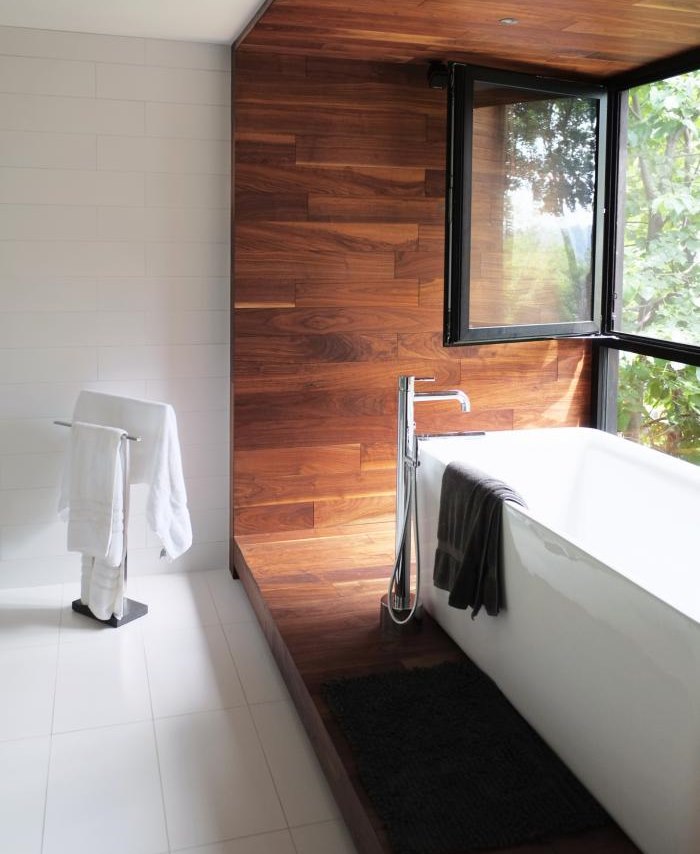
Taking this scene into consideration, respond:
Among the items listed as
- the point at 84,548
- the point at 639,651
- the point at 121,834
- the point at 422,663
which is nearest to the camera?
the point at 639,651

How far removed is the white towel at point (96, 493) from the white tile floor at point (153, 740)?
1.22 ft

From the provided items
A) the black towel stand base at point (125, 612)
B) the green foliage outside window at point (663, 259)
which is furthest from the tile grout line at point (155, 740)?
the green foliage outside window at point (663, 259)

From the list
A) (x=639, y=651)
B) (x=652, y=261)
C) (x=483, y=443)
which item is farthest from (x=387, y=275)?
(x=639, y=651)

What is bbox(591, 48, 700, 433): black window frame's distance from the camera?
3.93m

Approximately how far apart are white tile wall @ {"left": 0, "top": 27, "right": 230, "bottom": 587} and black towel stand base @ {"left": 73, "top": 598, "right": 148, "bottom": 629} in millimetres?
349

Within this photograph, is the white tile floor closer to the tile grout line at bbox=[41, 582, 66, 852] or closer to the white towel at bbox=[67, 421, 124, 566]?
the tile grout line at bbox=[41, 582, 66, 852]

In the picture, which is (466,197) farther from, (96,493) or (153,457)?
(96,493)

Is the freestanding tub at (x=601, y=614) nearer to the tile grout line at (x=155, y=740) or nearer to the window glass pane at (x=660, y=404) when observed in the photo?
the window glass pane at (x=660, y=404)

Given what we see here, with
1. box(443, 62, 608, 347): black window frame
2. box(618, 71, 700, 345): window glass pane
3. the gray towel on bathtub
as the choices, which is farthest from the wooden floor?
box(618, 71, 700, 345): window glass pane

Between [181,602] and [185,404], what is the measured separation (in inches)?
34.7

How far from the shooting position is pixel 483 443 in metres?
3.67

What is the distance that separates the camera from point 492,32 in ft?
11.4

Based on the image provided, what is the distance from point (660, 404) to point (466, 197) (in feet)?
5.06

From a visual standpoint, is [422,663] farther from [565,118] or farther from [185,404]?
[565,118]
